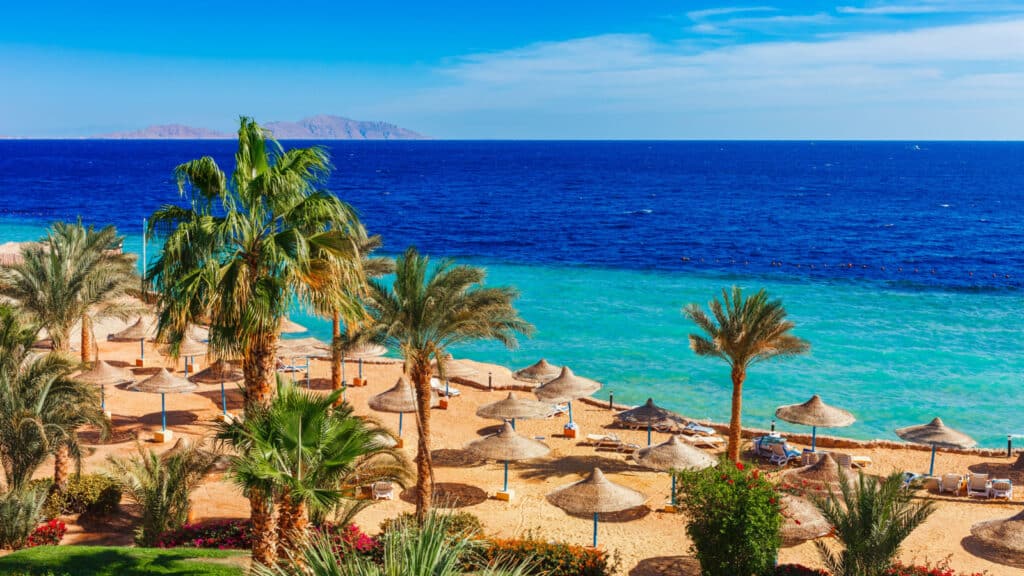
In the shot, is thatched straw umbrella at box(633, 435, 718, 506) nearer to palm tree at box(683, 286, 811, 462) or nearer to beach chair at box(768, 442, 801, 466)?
palm tree at box(683, 286, 811, 462)

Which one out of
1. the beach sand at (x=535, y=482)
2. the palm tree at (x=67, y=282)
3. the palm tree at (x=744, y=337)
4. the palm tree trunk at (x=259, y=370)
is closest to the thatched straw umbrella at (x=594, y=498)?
the beach sand at (x=535, y=482)

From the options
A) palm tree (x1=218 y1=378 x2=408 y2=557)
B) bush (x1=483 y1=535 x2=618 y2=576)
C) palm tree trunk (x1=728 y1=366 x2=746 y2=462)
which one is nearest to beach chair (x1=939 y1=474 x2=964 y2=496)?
palm tree trunk (x1=728 y1=366 x2=746 y2=462)

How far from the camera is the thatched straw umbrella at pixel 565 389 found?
24688mm

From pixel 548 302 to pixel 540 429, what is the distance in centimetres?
2365

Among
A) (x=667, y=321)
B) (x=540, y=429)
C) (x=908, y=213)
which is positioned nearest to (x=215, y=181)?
(x=540, y=429)

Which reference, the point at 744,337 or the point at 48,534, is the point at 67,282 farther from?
the point at 744,337

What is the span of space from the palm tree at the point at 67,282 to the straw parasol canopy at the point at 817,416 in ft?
65.1

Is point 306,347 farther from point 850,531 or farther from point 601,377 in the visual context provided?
point 850,531

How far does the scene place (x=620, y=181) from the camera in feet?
503

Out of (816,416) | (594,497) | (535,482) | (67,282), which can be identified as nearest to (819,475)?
(816,416)

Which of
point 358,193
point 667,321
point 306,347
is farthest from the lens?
point 358,193

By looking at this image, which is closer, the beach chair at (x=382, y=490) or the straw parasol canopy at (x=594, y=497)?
the straw parasol canopy at (x=594, y=497)

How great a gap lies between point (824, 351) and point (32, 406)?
3211 centimetres

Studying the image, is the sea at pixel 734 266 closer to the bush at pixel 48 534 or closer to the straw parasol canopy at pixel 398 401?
the straw parasol canopy at pixel 398 401
